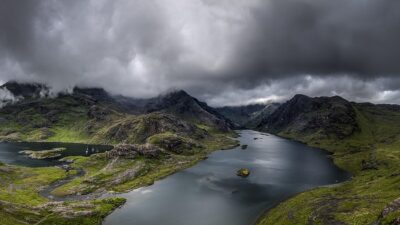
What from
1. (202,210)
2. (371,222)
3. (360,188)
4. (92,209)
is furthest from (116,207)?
(360,188)

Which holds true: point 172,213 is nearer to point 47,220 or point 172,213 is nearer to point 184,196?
point 184,196

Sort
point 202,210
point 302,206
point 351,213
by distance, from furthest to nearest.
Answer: point 202,210, point 302,206, point 351,213

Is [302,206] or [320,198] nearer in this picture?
[302,206]

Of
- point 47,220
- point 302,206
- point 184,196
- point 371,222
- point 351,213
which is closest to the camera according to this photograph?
point 371,222

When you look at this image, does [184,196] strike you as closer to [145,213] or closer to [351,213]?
[145,213]

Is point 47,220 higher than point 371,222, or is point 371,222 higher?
point 371,222

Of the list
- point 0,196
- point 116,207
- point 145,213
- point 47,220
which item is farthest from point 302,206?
point 0,196

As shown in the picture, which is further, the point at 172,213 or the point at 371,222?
the point at 172,213

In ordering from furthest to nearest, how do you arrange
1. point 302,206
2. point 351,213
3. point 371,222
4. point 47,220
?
point 302,206, point 47,220, point 351,213, point 371,222

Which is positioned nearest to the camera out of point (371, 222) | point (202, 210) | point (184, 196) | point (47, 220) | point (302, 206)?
point (371, 222)
